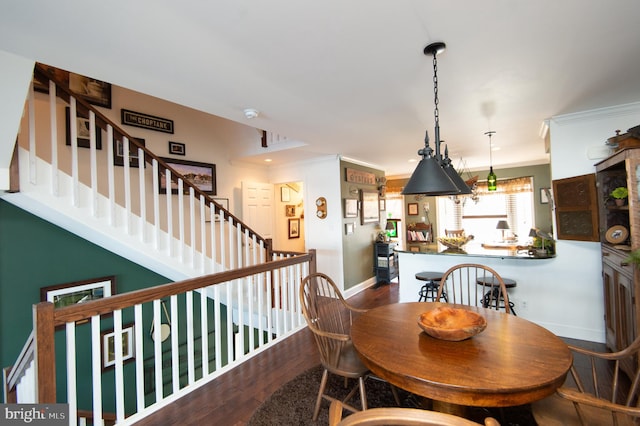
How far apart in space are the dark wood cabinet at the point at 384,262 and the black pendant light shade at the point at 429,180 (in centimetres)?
406

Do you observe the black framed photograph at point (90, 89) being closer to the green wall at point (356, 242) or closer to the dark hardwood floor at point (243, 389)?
the green wall at point (356, 242)

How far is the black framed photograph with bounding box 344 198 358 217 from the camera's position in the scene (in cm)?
498

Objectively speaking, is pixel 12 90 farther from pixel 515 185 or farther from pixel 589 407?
pixel 515 185

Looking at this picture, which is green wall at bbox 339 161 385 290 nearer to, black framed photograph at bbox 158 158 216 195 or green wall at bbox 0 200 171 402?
black framed photograph at bbox 158 158 216 195

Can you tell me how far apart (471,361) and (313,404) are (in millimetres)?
1297

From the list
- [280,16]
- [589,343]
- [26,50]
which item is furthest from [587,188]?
[26,50]

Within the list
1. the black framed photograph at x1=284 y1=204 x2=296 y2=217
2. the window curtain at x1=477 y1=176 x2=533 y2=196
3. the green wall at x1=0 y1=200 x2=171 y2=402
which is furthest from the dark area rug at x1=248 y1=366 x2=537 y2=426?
the window curtain at x1=477 y1=176 x2=533 y2=196

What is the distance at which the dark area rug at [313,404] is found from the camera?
1.89m

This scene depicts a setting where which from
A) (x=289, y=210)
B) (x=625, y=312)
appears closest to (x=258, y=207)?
(x=289, y=210)

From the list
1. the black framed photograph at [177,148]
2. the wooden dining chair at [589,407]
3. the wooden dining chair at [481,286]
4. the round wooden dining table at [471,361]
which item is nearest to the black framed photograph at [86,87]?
the black framed photograph at [177,148]

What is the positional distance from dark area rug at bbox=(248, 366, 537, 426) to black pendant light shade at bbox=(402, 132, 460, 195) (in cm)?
138

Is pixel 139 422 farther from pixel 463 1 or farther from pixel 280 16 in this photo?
pixel 463 1

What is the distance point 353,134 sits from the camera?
142 inches

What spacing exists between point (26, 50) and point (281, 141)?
3.03 m
